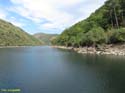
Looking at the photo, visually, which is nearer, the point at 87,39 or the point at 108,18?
the point at 87,39

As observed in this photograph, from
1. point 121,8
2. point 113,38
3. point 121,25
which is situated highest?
point 121,8

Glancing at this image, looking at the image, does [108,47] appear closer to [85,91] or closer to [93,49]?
[93,49]

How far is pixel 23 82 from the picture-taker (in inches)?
1793

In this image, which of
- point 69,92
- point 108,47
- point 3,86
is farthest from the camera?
point 108,47

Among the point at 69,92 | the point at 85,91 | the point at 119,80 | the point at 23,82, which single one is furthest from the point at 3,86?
the point at 119,80

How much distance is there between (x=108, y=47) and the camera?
125812 mm

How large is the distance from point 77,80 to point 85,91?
9.51 meters

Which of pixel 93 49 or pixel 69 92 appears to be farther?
pixel 93 49

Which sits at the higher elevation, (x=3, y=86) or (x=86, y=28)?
(x=86, y=28)

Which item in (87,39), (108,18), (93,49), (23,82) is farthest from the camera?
(108,18)

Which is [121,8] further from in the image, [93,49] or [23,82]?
[23,82]

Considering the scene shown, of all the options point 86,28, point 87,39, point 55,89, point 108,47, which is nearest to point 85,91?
point 55,89

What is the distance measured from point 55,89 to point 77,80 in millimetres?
9573

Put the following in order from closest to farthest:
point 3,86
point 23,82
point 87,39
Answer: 1. point 3,86
2. point 23,82
3. point 87,39
